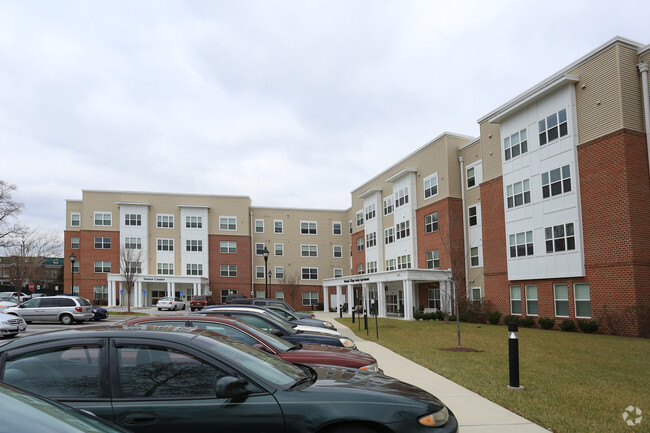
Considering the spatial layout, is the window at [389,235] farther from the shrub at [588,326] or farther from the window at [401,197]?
the shrub at [588,326]

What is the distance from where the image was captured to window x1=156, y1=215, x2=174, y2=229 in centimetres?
6019

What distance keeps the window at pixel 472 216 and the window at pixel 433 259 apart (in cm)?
358

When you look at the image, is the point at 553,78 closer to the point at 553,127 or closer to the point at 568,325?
the point at 553,127

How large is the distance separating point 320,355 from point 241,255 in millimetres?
55867

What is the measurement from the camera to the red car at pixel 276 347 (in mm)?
7184

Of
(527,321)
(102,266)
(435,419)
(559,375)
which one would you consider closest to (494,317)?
(527,321)

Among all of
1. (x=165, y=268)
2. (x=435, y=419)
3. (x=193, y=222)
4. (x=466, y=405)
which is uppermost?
(x=193, y=222)

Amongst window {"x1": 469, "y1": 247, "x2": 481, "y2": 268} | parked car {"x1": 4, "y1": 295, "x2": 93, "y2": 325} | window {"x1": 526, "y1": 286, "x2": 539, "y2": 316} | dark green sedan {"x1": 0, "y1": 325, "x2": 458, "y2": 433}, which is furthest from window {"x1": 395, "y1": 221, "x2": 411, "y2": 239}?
dark green sedan {"x1": 0, "y1": 325, "x2": 458, "y2": 433}

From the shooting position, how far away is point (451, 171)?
38094 mm

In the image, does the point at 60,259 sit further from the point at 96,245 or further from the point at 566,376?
the point at 566,376

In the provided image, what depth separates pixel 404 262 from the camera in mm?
43625

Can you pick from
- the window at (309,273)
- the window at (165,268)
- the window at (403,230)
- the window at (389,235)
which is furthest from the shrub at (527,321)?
the window at (165,268)

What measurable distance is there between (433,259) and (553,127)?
1544cm

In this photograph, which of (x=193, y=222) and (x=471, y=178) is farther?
(x=193, y=222)
